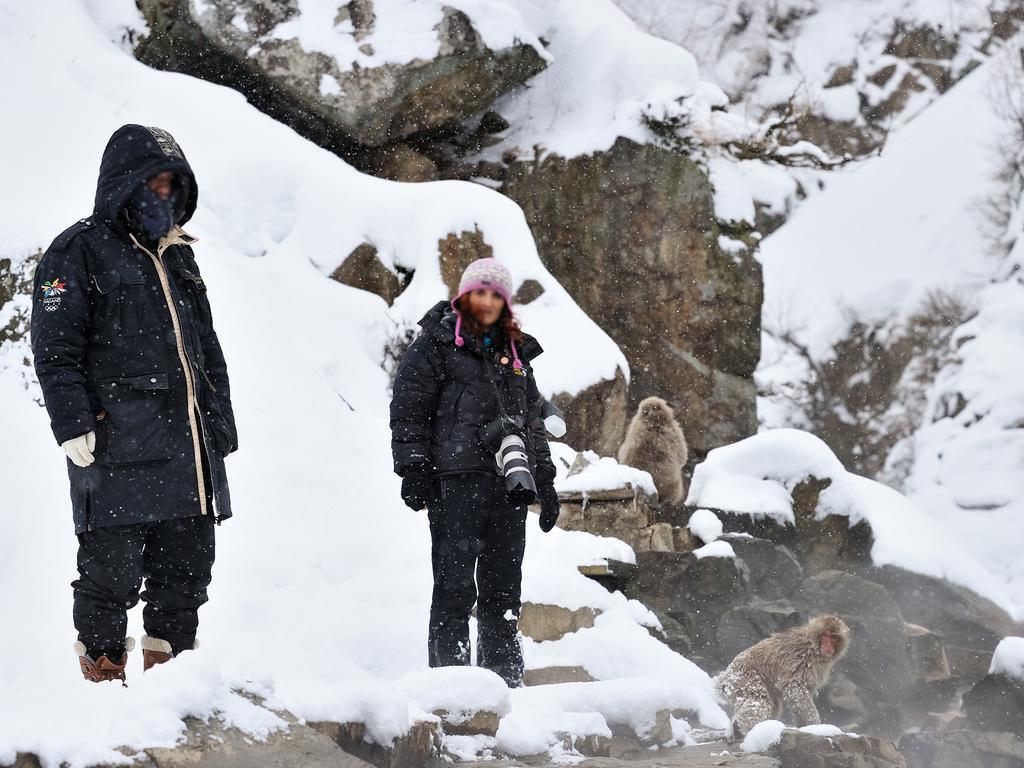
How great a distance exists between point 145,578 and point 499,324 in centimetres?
172

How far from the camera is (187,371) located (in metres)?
3.60

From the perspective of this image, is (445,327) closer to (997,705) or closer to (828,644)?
(828,644)

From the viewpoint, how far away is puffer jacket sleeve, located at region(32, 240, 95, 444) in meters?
3.34

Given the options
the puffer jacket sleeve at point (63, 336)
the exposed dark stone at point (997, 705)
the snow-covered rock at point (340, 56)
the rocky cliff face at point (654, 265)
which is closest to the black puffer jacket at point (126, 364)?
the puffer jacket sleeve at point (63, 336)

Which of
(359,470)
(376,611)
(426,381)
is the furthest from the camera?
(359,470)

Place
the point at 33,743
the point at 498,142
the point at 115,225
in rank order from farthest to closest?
the point at 498,142
the point at 115,225
the point at 33,743

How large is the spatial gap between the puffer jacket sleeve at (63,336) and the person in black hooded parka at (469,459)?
1338 mm

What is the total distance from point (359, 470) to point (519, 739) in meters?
3.44

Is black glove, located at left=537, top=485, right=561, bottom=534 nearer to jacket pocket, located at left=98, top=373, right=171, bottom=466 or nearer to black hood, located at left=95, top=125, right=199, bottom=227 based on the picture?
jacket pocket, located at left=98, top=373, right=171, bottom=466

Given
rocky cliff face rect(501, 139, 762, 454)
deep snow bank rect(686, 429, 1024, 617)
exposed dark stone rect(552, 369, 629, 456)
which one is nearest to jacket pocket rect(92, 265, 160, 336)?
exposed dark stone rect(552, 369, 629, 456)

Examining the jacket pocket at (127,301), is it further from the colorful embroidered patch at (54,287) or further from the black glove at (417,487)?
the black glove at (417,487)

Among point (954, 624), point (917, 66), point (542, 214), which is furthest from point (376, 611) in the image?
point (917, 66)

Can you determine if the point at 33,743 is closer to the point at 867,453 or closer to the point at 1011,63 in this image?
the point at 867,453

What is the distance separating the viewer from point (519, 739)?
370 cm
